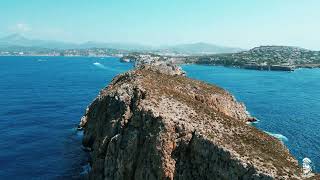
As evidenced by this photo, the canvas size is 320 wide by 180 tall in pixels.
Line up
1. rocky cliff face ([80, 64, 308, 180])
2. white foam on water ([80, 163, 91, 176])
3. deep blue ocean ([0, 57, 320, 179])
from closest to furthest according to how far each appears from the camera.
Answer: rocky cliff face ([80, 64, 308, 180]) < white foam on water ([80, 163, 91, 176]) < deep blue ocean ([0, 57, 320, 179])

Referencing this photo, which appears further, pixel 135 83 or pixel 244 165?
pixel 135 83

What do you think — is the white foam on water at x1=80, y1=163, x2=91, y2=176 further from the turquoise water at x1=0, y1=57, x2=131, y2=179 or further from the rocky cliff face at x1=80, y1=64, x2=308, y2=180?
the rocky cliff face at x1=80, y1=64, x2=308, y2=180

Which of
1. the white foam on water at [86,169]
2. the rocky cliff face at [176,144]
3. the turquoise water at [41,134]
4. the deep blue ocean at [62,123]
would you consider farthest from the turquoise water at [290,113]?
the turquoise water at [41,134]

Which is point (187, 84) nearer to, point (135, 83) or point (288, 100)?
point (135, 83)

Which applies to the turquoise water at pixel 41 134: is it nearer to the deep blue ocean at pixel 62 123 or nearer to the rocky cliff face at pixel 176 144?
the deep blue ocean at pixel 62 123

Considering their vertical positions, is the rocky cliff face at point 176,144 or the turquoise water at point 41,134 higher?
the rocky cliff face at point 176,144

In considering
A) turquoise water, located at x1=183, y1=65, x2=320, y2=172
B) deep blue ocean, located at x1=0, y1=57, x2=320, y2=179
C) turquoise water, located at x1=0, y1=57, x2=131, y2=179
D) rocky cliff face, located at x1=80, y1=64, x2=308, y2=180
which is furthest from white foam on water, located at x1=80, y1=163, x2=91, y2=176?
turquoise water, located at x1=183, y1=65, x2=320, y2=172

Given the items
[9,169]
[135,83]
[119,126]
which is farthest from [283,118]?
[9,169]

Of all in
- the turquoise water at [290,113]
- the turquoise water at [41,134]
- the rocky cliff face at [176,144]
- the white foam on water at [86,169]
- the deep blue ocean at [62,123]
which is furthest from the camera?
the turquoise water at [290,113]
